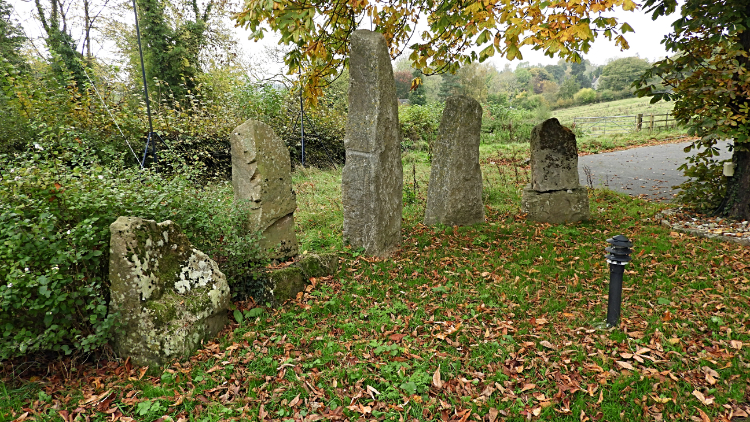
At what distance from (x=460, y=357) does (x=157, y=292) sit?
2.55 m

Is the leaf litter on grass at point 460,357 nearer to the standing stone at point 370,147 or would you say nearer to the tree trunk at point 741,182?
the standing stone at point 370,147

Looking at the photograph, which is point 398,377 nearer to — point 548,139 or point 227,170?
point 548,139

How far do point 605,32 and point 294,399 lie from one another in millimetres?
5804

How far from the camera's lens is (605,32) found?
17.5 feet

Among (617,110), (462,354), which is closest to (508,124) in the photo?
(462,354)

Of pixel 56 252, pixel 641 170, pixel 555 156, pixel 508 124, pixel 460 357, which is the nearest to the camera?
pixel 56 252

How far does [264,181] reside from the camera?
15.6 ft

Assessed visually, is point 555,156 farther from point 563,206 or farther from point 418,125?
point 418,125

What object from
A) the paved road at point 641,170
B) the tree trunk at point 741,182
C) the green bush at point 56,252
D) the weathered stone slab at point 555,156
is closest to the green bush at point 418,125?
the paved road at point 641,170

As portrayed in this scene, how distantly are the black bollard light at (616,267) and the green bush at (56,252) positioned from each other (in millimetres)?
3999

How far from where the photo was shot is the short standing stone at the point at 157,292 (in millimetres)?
3041

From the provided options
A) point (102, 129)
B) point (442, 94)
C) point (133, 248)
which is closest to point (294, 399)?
point (133, 248)

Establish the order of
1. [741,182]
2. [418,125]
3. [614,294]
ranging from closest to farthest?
1. [614,294]
2. [741,182]
3. [418,125]

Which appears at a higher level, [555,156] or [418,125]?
[418,125]
